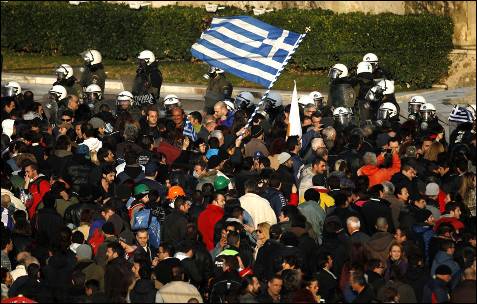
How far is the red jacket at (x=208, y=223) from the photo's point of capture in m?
18.9

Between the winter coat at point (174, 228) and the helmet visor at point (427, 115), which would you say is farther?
the helmet visor at point (427, 115)

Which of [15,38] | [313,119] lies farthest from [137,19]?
[313,119]

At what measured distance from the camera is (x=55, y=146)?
2253cm

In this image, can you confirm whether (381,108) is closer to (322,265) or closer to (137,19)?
(322,265)

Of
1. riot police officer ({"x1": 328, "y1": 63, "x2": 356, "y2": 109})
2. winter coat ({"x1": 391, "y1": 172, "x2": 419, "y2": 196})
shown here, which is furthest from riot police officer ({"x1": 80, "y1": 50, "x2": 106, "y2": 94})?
winter coat ({"x1": 391, "y1": 172, "x2": 419, "y2": 196})

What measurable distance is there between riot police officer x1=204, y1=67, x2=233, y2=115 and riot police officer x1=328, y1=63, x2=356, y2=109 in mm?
1728

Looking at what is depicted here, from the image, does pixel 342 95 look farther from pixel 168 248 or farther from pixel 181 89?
pixel 168 248

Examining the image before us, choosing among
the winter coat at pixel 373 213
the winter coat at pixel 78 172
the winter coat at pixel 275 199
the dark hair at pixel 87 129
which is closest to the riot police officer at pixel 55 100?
the dark hair at pixel 87 129

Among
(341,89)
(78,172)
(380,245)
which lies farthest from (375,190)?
(341,89)

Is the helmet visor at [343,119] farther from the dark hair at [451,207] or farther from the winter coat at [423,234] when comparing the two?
the winter coat at [423,234]

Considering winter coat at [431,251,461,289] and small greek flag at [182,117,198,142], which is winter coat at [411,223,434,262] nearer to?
winter coat at [431,251,461,289]

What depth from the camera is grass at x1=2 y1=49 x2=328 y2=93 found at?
32.4 m

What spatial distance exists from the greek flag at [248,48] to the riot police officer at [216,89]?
4.37 ft

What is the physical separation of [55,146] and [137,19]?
1266 centimetres
